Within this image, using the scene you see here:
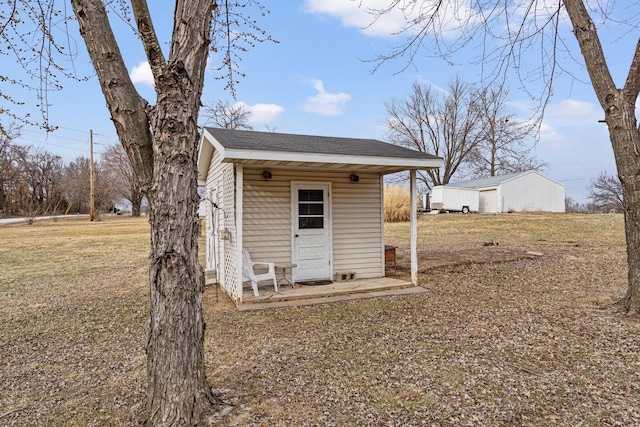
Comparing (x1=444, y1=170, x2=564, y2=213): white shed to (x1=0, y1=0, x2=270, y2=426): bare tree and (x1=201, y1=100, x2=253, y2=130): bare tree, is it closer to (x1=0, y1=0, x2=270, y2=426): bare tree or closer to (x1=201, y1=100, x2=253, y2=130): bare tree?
(x1=201, y1=100, x2=253, y2=130): bare tree

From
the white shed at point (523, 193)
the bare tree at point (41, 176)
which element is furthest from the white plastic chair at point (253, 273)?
the bare tree at point (41, 176)

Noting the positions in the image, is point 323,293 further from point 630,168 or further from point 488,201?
point 488,201

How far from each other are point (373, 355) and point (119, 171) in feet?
119

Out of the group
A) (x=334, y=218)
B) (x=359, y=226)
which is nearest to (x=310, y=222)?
(x=334, y=218)

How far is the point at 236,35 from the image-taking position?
3369mm

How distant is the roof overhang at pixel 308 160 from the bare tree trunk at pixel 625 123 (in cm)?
231

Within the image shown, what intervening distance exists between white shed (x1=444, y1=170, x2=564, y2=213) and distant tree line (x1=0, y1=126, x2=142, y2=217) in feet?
90.7

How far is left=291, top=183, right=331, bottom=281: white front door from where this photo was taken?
639 cm

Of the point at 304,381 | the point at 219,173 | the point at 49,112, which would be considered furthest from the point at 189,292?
the point at 219,173

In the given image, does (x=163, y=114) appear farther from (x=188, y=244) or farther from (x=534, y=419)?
(x=534, y=419)

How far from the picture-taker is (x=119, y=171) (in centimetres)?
3366

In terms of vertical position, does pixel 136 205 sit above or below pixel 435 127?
below

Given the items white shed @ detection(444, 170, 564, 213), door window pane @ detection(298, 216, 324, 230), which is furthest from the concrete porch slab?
white shed @ detection(444, 170, 564, 213)

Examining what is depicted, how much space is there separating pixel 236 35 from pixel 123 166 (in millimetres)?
34889
